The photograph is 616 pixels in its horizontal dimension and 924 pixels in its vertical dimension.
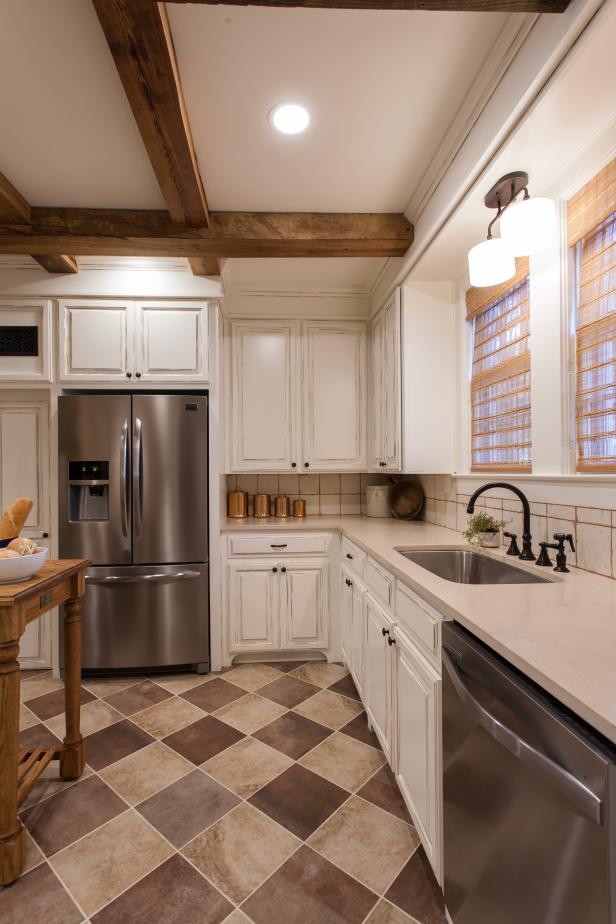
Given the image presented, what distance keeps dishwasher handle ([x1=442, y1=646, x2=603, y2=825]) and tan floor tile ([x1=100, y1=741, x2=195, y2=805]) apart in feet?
4.54

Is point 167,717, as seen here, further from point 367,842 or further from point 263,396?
point 263,396

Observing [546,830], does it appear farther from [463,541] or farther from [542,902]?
[463,541]

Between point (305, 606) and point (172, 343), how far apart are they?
184 centimetres

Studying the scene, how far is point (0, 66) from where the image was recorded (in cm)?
135

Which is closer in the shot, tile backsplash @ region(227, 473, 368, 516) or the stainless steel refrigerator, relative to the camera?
the stainless steel refrigerator

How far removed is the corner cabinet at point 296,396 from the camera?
10.0 feet

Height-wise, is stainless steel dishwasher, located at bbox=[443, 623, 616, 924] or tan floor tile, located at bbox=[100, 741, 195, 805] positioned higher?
stainless steel dishwasher, located at bbox=[443, 623, 616, 924]

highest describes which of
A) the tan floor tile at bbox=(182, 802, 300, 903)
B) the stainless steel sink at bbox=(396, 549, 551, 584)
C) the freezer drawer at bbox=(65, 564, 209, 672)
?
the stainless steel sink at bbox=(396, 549, 551, 584)

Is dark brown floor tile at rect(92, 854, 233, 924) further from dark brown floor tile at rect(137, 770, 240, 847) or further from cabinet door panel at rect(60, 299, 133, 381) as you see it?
cabinet door panel at rect(60, 299, 133, 381)

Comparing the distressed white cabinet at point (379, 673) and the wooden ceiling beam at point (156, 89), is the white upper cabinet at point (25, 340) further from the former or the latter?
the distressed white cabinet at point (379, 673)

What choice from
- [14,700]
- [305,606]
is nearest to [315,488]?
[305,606]

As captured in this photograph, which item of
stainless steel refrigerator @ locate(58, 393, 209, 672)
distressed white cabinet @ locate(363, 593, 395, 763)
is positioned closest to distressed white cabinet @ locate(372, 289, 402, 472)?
distressed white cabinet @ locate(363, 593, 395, 763)

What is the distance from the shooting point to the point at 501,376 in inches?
78.7

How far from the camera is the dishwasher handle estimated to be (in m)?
0.63
